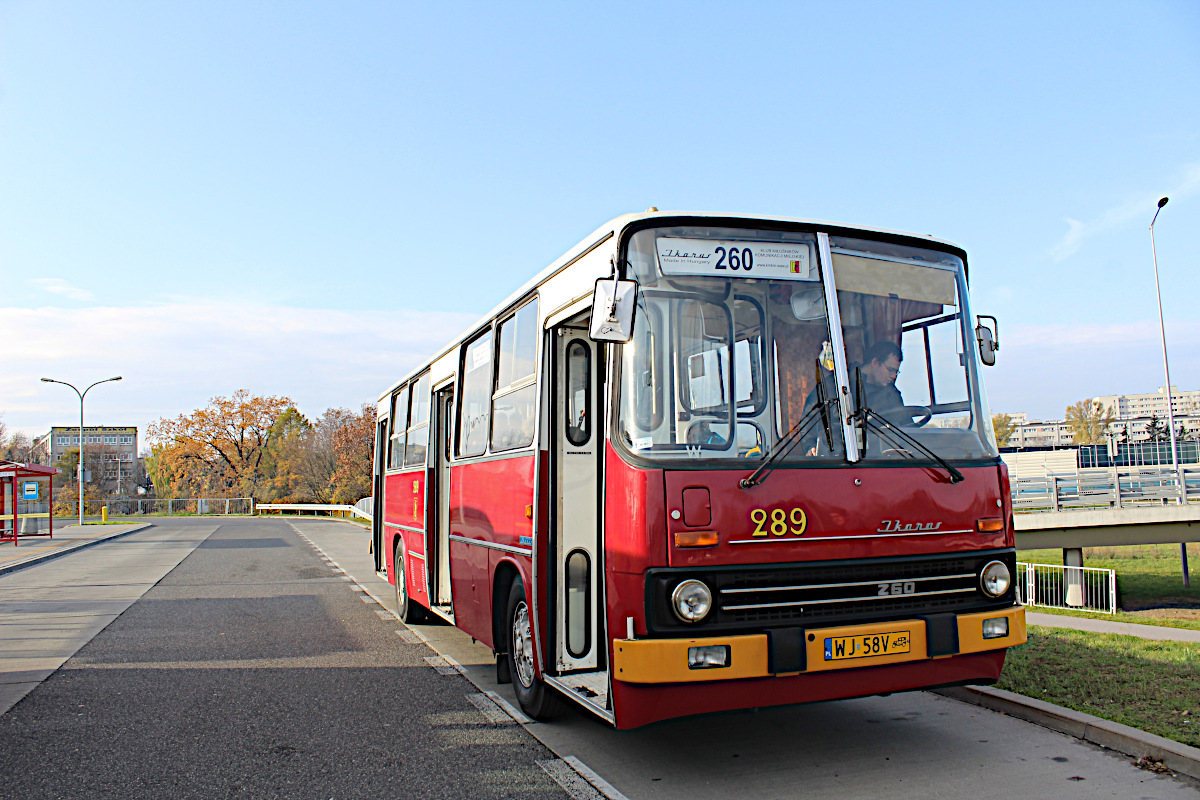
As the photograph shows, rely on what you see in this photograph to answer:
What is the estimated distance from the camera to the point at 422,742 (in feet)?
19.6

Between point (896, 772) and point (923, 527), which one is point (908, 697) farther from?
point (923, 527)

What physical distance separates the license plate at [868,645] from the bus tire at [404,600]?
289 inches

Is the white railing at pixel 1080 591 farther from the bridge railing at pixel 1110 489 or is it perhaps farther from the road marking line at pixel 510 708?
the road marking line at pixel 510 708

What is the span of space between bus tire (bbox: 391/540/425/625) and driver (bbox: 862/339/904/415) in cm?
744

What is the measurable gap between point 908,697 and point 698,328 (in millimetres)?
3743

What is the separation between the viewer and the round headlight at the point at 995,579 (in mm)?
5285

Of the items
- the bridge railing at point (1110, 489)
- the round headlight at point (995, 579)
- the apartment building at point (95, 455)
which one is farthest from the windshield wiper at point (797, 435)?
the apartment building at point (95, 455)

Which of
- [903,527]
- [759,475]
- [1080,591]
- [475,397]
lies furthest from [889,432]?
[1080,591]

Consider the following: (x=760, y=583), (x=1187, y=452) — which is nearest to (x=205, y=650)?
(x=760, y=583)

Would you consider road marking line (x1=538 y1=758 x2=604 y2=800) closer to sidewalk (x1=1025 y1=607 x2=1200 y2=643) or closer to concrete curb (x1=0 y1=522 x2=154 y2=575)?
sidewalk (x1=1025 y1=607 x2=1200 y2=643)

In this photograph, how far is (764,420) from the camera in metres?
4.98

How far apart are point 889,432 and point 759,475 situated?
35.4 inches

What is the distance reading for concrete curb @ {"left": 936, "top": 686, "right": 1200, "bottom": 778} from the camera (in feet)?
16.5

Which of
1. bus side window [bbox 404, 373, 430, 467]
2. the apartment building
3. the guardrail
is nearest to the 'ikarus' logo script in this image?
bus side window [bbox 404, 373, 430, 467]
